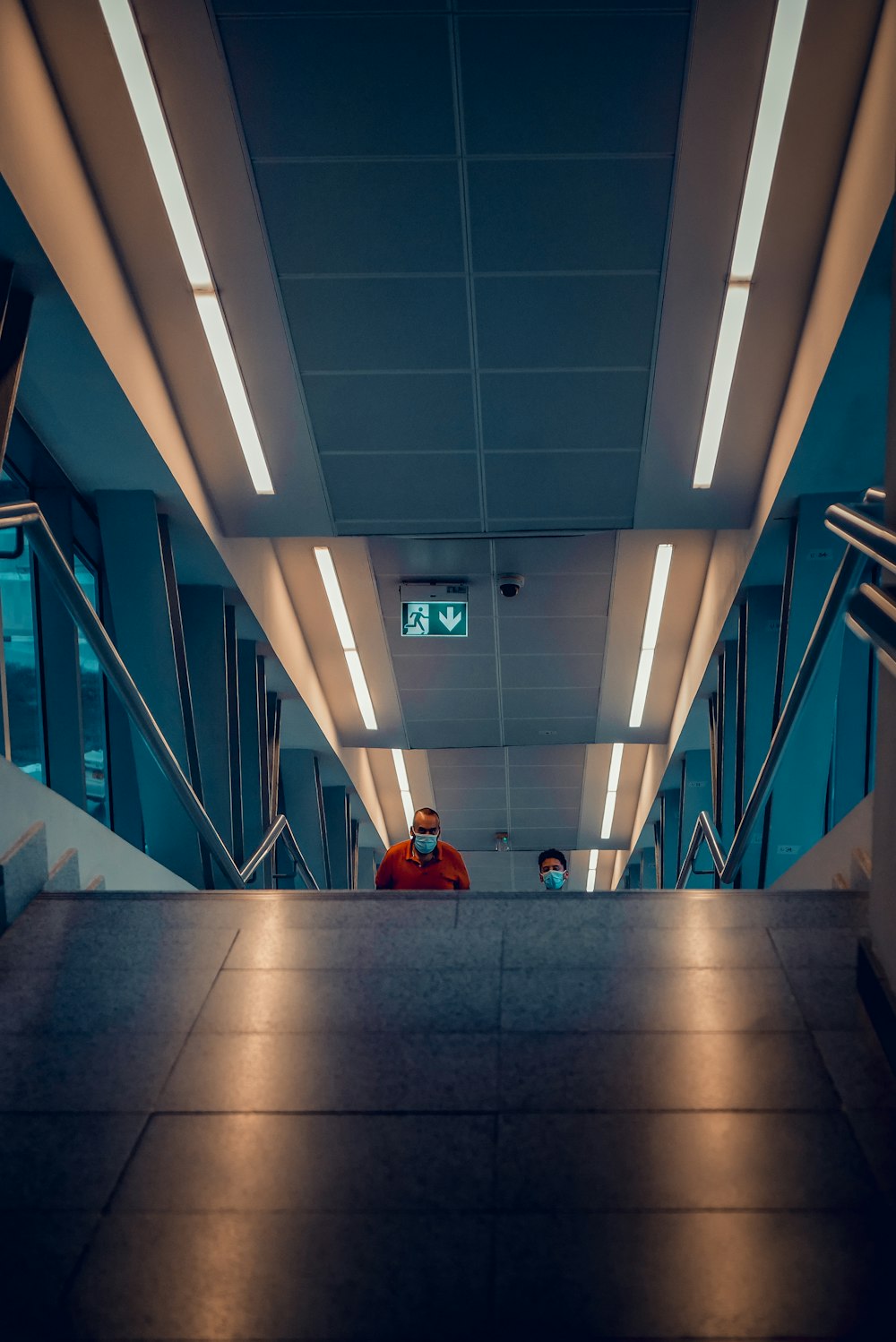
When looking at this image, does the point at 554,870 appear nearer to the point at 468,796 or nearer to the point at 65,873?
the point at 65,873

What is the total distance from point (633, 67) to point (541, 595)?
5.99m

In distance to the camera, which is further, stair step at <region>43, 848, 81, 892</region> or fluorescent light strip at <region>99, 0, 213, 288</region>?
fluorescent light strip at <region>99, 0, 213, 288</region>

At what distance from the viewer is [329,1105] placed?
264cm

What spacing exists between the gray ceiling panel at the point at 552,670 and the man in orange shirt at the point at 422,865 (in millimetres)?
5735

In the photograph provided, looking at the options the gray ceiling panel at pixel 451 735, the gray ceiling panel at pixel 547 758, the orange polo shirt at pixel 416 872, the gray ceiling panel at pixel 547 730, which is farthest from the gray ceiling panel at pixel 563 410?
the gray ceiling panel at pixel 547 758

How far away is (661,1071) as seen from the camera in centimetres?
272

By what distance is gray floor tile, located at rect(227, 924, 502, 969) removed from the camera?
3.35 meters

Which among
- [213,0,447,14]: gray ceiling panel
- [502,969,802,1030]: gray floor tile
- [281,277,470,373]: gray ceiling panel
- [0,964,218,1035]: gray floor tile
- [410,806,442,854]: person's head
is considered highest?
[213,0,447,14]: gray ceiling panel

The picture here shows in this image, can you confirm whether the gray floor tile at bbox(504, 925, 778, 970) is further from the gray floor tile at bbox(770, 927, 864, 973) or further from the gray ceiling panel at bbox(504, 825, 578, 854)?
the gray ceiling panel at bbox(504, 825, 578, 854)

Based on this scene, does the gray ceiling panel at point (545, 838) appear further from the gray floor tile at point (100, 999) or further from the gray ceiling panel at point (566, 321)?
the gray floor tile at point (100, 999)

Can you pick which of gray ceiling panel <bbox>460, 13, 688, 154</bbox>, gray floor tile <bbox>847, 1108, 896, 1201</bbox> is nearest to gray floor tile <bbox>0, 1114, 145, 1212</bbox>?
gray floor tile <bbox>847, 1108, 896, 1201</bbox>

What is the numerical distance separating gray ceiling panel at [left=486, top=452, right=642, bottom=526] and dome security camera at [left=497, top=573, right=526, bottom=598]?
1771 millimetres

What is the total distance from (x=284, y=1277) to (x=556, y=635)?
956 cm

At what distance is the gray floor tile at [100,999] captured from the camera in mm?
3018
